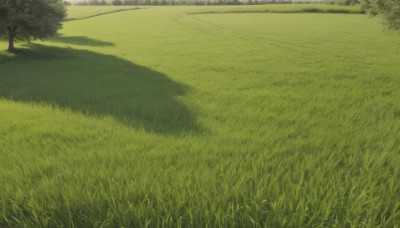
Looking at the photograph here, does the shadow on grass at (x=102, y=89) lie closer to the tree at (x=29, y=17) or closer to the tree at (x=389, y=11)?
the tree at (x=29, y=17)

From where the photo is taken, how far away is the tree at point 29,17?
422 inches

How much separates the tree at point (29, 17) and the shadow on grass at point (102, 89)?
4.32ft

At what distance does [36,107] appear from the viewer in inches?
205

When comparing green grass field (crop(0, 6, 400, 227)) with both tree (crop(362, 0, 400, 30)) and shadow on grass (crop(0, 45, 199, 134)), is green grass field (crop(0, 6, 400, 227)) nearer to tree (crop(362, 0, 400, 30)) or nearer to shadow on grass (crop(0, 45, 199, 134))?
shadow on grass (crop(0, 45, 199, 134))

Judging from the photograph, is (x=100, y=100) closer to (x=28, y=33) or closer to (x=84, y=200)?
(x=84, y=200)

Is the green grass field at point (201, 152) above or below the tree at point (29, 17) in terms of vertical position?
below

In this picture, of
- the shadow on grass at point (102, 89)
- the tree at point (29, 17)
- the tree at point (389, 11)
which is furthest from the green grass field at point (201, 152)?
the tree at point (29, 17)

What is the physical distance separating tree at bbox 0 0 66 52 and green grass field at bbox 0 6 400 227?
4848mm

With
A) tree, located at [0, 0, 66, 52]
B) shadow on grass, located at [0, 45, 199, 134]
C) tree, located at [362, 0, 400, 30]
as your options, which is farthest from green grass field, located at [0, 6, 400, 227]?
tree, located at [0, 0, 66, 52]

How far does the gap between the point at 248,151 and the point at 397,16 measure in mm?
8097

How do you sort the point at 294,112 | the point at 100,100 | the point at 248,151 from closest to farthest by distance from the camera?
the point at 248,151 < the point at 294,112 < the point at 100,100

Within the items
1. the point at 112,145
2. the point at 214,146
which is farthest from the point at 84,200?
the point at 214,146

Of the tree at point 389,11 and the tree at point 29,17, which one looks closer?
the tree at point 389,11

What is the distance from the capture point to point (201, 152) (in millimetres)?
3361
